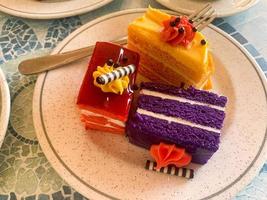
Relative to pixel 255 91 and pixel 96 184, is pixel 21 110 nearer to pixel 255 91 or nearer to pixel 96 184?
pixel 96 184

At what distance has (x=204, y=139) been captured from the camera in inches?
34.0

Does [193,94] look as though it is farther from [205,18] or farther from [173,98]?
[205,18]

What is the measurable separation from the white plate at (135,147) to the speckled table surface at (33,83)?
0.21ft

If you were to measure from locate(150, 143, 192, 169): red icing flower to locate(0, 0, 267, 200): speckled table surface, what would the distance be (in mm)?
168

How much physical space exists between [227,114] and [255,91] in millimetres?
104

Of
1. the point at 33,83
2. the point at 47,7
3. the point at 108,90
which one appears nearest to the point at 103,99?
the point at 108,90

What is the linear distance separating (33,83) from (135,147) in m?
0.34

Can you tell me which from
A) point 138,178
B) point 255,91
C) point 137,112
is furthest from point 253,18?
point 138,178

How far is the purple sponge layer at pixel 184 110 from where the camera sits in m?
0.89

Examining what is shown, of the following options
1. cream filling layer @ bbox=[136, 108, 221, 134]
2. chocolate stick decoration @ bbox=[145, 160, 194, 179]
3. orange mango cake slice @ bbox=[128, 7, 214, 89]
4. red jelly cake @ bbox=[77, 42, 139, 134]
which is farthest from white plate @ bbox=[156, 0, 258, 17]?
chocolate stick decoration @ bbox=[145, 160, 194, 179]

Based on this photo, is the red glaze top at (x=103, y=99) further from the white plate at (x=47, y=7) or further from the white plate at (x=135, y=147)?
Result: the white plate at (x=47, y=7)

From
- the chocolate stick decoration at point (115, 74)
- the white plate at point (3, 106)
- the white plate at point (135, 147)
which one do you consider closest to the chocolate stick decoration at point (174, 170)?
the white plate at point (135, 147)

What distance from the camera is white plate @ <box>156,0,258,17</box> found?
1.16 m

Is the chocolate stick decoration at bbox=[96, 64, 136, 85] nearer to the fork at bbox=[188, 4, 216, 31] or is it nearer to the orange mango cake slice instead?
the orange mango cake slice
